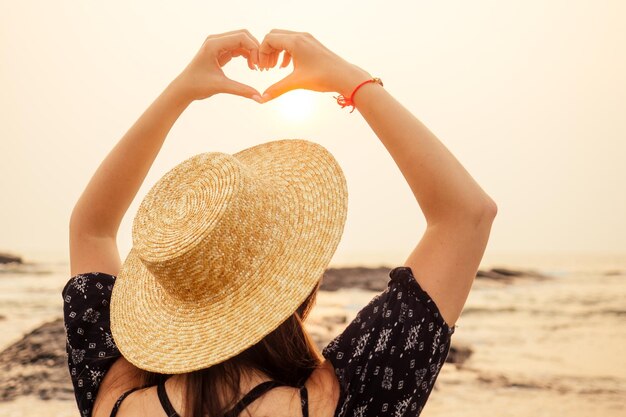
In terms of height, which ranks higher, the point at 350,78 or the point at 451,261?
the point at 350,78

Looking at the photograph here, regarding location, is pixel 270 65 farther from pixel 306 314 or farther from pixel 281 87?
pixel 306 314

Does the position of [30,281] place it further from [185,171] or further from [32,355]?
[185,171]

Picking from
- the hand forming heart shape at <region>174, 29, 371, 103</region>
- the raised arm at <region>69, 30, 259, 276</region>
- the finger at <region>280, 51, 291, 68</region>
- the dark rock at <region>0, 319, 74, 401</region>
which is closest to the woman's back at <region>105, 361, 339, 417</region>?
the raised arm at <region>69, 30, 259, 276</region>

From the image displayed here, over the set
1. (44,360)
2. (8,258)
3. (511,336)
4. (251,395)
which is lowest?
(8,258)

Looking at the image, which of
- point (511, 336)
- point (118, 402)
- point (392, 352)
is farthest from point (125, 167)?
point (511, 336)

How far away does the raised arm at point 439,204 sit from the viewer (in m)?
1.33

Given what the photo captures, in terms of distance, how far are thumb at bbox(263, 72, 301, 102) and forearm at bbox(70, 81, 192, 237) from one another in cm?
27

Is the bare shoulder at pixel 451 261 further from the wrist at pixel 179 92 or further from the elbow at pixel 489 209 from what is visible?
the wrist at pixel 179 92

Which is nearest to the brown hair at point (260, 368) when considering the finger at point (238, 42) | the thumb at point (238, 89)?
the thumb at point (238, 89)

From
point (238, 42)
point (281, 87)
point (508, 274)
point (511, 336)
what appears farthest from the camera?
point (508, 274)

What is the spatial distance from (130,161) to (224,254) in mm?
537

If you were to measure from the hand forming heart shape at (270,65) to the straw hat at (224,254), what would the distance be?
0.14m

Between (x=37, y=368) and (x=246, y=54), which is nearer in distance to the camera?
(x=246, y=54)

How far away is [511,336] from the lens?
13.0 meters
